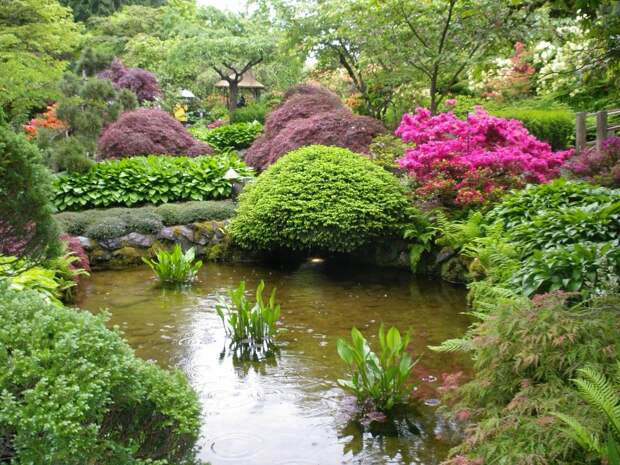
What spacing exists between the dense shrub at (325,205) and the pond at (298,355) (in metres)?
0.54

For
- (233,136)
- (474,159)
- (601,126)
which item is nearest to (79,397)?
(474,159)

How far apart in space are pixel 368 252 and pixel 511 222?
9.59 feet

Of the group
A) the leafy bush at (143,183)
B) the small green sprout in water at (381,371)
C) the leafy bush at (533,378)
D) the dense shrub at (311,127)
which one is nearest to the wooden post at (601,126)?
the dense shrub at (311,127)

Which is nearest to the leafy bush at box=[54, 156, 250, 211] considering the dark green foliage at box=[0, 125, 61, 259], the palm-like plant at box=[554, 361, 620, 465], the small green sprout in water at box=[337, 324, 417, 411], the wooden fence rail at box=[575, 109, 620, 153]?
the wooden fence rail at box=[575, 109, 620, 153]

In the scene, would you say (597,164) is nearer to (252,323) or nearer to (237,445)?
(252,323)

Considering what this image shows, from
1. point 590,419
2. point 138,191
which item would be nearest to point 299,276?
point 138,191

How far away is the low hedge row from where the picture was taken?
9.54m

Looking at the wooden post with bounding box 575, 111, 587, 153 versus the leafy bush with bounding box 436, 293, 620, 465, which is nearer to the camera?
the leafy bush with bounding box 436, 293, 620, 465

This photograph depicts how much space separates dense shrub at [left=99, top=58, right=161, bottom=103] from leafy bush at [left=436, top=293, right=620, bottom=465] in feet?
53.6

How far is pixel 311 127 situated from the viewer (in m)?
11.1

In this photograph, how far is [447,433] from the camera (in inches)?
159

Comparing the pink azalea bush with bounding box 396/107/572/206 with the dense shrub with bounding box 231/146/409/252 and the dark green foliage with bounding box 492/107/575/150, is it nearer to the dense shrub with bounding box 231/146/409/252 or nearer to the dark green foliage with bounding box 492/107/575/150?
the dense shrub with bounding box 231/146/409/252

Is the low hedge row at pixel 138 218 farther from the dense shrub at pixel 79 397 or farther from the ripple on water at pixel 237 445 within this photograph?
the dense shrub at pixel 79 397

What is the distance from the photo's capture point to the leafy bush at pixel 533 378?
9.23 ft
